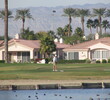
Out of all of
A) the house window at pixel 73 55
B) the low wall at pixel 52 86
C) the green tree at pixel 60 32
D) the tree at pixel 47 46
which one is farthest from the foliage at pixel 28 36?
the low wall at pixel 52 86

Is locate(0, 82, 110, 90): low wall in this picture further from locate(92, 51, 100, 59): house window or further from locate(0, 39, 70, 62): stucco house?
locate(0, 39, 70, 62): stucco house

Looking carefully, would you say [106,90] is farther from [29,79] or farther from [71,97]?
[29,79]

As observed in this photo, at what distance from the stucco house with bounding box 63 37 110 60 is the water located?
169 feet

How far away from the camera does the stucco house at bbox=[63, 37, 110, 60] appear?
93.4m

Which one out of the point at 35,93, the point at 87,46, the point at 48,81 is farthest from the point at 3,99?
the point at 87,46

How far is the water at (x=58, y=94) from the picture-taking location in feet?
121

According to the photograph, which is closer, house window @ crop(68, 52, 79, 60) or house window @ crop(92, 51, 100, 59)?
house window @ crop(92, 51, 100, 59)

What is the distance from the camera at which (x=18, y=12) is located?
533 ft

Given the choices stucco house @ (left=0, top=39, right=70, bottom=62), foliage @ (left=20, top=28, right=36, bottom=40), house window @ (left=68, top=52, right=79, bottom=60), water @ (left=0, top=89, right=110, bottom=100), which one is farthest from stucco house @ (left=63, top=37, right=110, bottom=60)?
water @ (left=0, top=89, right=110, bottom=100)

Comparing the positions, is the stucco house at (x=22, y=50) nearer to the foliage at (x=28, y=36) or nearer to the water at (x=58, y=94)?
the foliage at (x=28, y=36)

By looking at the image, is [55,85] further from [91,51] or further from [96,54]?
[91,51]

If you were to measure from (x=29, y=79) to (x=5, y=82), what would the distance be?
2.08 metres

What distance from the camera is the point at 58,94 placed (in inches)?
1542

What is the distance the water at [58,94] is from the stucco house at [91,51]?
5150 centimetres
